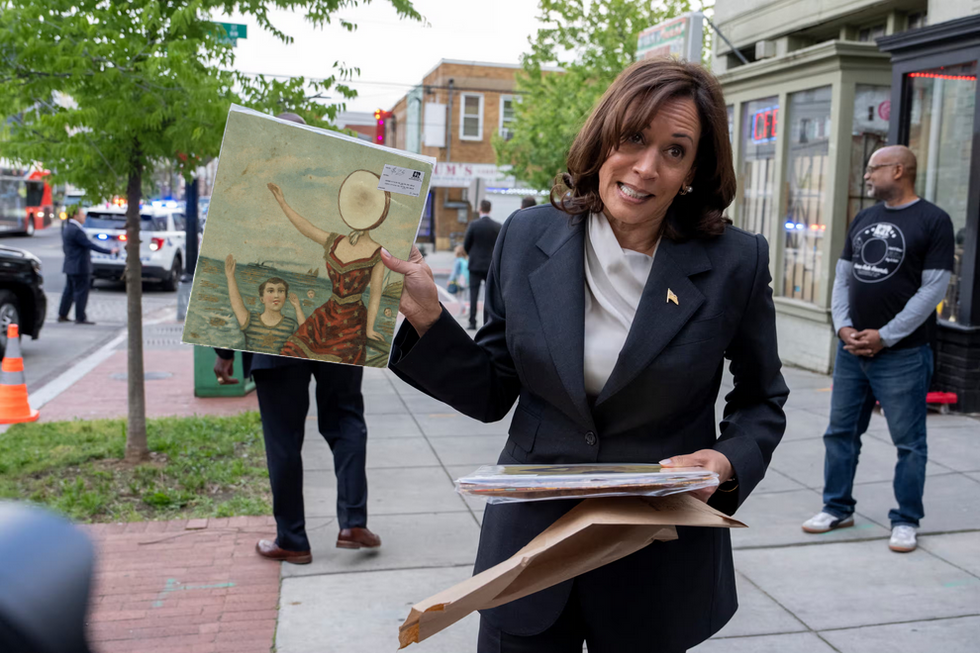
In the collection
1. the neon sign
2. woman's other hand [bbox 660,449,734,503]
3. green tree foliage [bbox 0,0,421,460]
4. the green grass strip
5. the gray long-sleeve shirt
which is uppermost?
the neon sign

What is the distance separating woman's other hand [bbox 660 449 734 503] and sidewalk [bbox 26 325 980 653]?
2305 mm

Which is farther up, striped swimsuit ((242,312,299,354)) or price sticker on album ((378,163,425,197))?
price sticker on album ((378,163,425,197))

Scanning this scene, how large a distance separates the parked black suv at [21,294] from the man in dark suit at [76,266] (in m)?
2.71

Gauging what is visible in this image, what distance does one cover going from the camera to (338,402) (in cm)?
508

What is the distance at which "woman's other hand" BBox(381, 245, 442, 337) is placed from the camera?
2.08 metres

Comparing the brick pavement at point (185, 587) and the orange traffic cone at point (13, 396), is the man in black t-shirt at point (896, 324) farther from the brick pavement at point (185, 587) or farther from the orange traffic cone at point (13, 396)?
the orange traffic cone at point (13, 396)

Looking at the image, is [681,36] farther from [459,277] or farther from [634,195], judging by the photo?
[634,195]

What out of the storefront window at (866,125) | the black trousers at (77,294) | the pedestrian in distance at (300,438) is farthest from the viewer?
the black trousers at (77,294)

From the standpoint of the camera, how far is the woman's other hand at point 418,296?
2082 millimetres

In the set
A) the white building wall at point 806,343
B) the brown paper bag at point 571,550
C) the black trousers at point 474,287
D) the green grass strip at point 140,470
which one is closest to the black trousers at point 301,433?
the green grass strip at point 140,470

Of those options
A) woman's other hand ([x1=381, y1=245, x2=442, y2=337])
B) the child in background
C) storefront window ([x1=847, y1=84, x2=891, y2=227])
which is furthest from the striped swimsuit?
the child in background

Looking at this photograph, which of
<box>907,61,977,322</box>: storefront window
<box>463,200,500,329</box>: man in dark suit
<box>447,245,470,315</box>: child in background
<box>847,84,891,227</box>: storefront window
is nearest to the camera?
<box>907,61,977,322</box>: storefront window

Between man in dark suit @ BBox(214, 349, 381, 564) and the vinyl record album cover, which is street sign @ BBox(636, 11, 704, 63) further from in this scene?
the vinyl record album cover

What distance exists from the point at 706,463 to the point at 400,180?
88 centimetres
